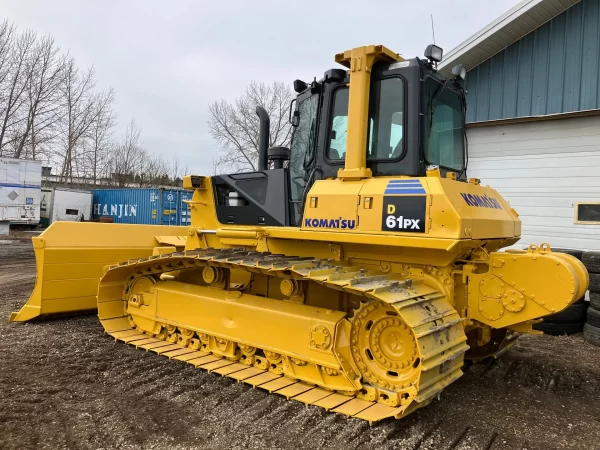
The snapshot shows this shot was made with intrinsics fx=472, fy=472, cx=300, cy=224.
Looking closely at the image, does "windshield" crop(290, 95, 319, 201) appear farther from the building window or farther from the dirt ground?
the building window

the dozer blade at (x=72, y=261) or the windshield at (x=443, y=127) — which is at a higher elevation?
the windshield at (x=443, y=127)

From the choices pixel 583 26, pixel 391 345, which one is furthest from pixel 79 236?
pixel 583 26

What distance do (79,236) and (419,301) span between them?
203 inches

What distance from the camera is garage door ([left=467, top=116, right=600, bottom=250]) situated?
815 cm

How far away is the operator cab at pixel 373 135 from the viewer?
14.1ft

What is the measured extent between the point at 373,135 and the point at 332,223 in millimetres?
920

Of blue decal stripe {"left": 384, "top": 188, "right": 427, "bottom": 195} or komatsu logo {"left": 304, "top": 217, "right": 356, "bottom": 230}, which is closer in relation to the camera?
blue decal stripe {"left": 384, "top": 188, "right": 427, "bottom": 195}

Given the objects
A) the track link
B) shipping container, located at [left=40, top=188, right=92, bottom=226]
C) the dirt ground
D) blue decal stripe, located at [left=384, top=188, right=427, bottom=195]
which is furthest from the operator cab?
shipping container, located at [left=40, top=188, right=92, bottom=226]

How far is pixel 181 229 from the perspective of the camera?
8188 millimetres

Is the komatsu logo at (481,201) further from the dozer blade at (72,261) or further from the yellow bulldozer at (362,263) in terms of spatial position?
the dozer blade at (72,261)

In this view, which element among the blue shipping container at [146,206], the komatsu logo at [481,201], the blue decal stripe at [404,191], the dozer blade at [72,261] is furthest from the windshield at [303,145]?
the blue shipping container at [146,206]

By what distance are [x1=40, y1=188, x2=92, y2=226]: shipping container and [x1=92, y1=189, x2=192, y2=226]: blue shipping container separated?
0.97 m

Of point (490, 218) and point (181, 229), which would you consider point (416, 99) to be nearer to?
point (490, 218)

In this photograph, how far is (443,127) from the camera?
4.73 metres
